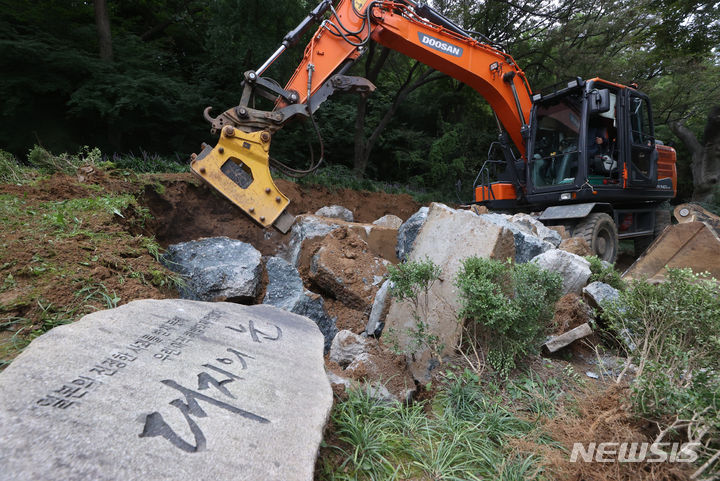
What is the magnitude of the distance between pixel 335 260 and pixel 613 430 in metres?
2.54

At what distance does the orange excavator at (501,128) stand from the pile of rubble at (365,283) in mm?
930

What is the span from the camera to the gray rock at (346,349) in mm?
2758

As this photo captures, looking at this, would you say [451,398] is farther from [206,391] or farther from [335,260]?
[335,260]

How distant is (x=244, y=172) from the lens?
4367mm

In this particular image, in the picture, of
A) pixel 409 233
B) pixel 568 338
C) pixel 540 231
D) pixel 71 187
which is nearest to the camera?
pixel 568 338

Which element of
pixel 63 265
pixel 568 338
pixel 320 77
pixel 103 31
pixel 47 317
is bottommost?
pixel 47 317

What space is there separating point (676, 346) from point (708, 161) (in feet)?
42.1

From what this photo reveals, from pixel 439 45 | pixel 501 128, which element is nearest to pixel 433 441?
pixel 439 45

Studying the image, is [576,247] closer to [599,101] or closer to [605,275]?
[605,275]

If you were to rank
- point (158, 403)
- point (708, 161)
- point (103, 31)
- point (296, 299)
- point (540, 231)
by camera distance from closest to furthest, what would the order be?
point (158, 403), point (296, 299), point (540, 231), point (103, 31), point (708, 161)

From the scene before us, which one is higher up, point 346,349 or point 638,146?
point 638,146

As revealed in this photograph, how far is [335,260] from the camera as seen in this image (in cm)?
373

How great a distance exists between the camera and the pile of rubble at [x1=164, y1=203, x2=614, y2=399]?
2756 millimetres

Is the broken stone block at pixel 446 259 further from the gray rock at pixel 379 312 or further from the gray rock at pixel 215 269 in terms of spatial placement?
the gray rock at pixel 215 269
